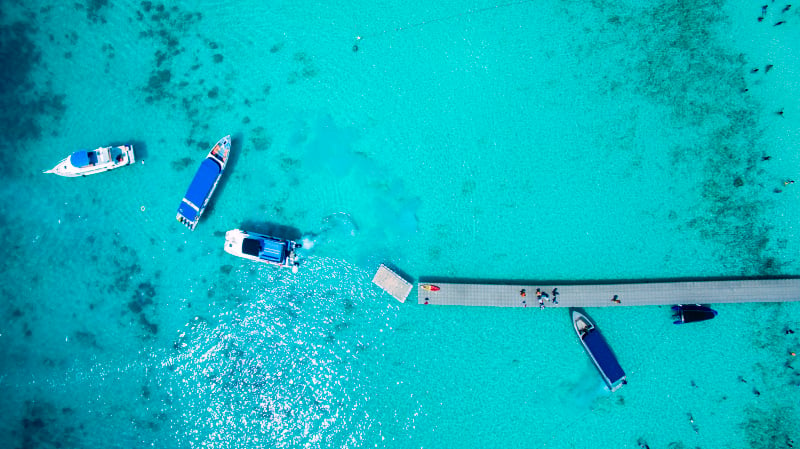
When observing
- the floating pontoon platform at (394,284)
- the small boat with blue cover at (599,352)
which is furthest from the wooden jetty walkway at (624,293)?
the floating pontoon platform at (394,284)

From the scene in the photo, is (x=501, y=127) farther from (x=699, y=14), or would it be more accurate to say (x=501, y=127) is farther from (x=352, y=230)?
(x=699, y=14)

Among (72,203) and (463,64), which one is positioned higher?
(463,64)

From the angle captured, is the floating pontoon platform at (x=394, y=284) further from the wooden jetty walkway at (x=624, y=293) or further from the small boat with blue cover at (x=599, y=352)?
the small boat with blue cover at (x=599, y=352)

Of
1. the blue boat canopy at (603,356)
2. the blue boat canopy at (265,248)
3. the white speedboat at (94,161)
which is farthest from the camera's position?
the white speedboat at (94,161)

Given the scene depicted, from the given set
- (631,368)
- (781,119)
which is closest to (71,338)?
(631,368)

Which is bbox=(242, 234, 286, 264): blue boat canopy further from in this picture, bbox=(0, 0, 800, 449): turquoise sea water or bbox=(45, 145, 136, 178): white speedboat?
bbox=(45, 145, 136, 178): white speedboat

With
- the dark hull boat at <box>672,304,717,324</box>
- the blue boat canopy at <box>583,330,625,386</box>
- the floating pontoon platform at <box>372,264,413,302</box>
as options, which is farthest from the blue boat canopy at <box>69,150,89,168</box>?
the dark hull boat at <box>672,304,717,324</box>
